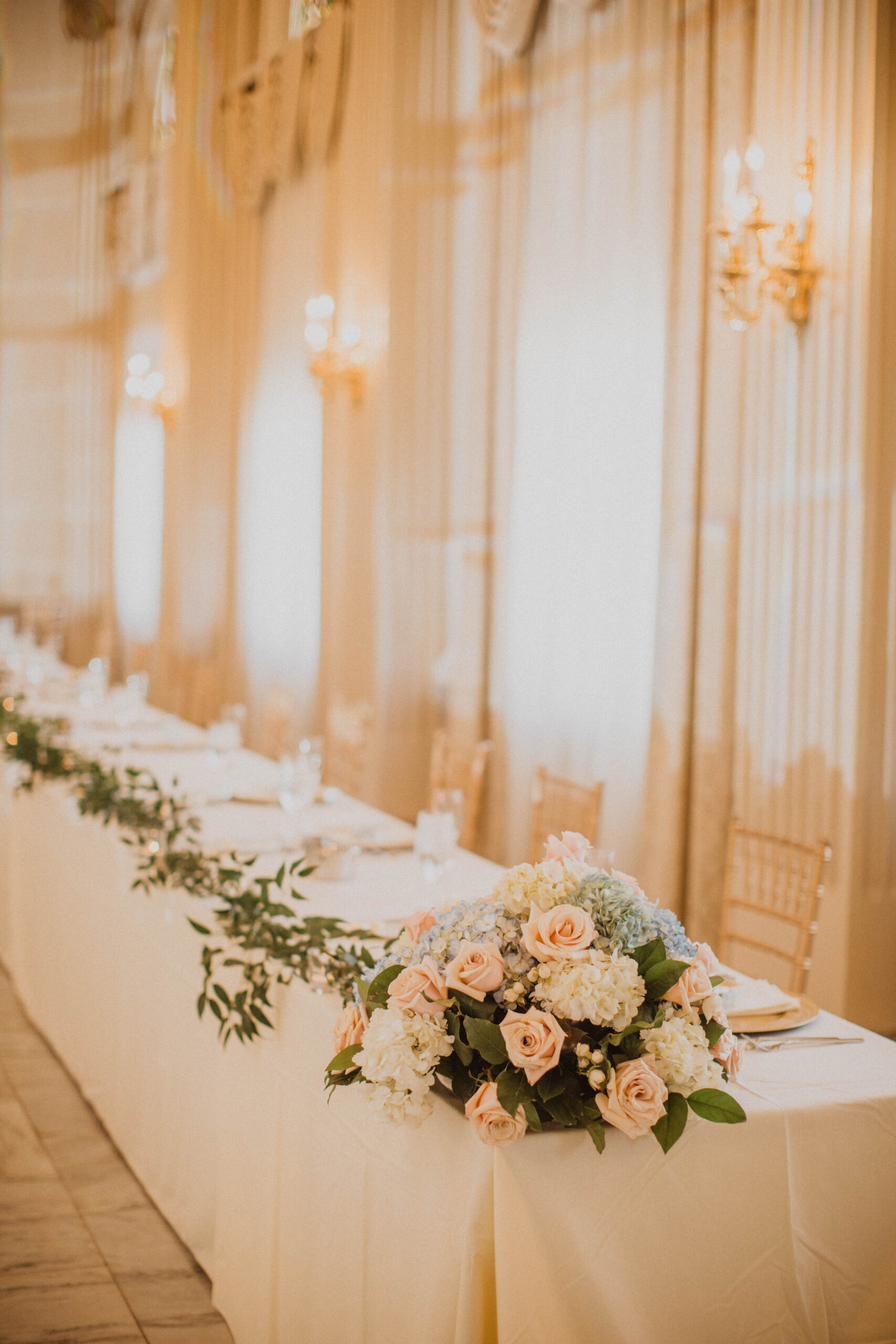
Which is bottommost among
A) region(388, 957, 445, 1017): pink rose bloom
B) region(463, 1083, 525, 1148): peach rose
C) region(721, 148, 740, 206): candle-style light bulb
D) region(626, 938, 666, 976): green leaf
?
region(463, 1083, 525, 1148): peach rose

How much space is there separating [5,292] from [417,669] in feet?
25.5

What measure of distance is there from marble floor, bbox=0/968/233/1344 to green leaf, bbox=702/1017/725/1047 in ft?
4.81

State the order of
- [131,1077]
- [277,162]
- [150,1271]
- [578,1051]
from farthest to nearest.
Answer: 1. [277,162]
2. [131,1077]
3. [150,1271]
4. [578,1051]

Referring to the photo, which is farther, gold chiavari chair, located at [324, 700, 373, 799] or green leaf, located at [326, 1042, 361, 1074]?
gold chiavari chair, located at [324, 700, 373, 799]

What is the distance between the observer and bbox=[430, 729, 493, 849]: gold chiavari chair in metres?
4.22

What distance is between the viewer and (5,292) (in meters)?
12.3

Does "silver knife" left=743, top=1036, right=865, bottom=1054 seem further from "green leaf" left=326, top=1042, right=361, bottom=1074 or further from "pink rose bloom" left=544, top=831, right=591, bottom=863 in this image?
"green leaf" left=326, top=1042, right=361, bottom=1074

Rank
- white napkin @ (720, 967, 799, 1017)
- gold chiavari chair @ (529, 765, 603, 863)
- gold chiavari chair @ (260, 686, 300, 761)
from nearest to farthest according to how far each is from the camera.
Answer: white napkin @ (720, 967, 799, 1017)
gold chiavari chair @ (529, 765, 603, 863)
gold chiavari chair @ (260, 686, 300, 761)

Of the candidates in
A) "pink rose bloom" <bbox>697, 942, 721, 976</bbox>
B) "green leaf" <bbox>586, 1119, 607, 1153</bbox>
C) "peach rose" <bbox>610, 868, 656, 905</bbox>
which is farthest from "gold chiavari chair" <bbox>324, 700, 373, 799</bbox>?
"green leaf" <bbox>586, 1119, 607, 1153</bbox>

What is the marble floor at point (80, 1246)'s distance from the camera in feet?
8.52

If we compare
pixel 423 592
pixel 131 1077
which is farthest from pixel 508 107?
pixel 131 1077

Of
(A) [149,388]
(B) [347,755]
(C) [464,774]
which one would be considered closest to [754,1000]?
(C) [464,774]

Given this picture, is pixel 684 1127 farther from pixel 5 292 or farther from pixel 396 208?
pixel 5 292

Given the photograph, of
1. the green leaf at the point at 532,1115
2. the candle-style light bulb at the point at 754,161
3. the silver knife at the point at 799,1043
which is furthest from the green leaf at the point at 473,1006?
the candle-style light bulb at the point at 754,161
